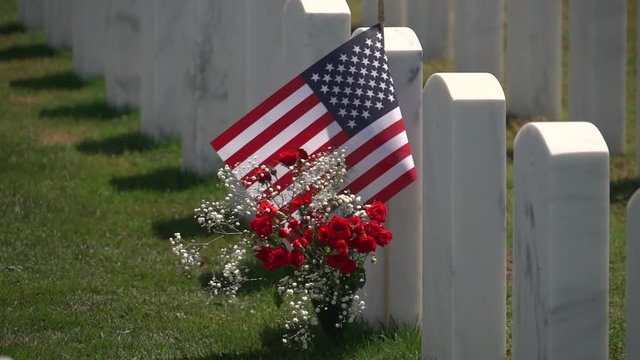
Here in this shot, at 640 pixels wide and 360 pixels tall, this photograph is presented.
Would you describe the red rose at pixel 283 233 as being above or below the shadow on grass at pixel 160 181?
above

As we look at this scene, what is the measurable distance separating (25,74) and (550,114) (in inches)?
296

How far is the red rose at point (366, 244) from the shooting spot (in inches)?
271

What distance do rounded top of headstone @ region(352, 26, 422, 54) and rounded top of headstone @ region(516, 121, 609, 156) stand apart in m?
1.74

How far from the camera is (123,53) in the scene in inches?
586

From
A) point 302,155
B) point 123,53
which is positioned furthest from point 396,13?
point 302,155

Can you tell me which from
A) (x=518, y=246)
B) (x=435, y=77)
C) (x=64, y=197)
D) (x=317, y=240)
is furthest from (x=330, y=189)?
(x=64, y=197)

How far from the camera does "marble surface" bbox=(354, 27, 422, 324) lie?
24.2ft

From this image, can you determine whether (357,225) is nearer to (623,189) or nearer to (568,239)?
(568,239)

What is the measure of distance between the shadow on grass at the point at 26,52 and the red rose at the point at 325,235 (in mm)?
13177

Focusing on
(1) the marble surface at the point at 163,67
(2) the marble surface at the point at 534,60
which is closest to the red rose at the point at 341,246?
(1) the marble surface at the point at 163,67

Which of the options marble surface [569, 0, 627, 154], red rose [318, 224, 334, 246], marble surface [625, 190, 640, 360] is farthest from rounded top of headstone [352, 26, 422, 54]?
marble surface [569, 0, 627, 154]

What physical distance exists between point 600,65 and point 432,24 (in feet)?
10.2

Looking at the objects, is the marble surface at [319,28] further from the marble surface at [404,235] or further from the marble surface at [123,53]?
the marble surface at [123,53]

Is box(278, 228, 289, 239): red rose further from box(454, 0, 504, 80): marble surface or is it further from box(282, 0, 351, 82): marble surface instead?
box(454, 0, 504, 80): marble surface
